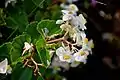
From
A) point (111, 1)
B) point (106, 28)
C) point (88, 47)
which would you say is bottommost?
point (106, 28)

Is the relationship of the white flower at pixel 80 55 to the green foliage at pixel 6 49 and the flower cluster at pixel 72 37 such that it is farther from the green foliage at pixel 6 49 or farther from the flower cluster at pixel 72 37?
the green foliage at pixel 6 49

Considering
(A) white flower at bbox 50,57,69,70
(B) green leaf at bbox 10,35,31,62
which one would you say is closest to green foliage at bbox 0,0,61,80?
(B) green leaf at bbox 10,35,31,62

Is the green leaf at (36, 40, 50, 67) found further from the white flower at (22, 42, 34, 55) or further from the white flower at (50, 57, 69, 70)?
the white flower at (50, 57, 69, 70)

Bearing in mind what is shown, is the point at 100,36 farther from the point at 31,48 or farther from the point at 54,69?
the point at 31,48

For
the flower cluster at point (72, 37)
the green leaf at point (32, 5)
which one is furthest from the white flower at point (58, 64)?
the flower cluster at point (72, 37)

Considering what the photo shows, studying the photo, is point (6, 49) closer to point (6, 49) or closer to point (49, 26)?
point (6, 49)

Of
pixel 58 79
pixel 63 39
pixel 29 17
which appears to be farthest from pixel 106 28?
pixel 63 39
